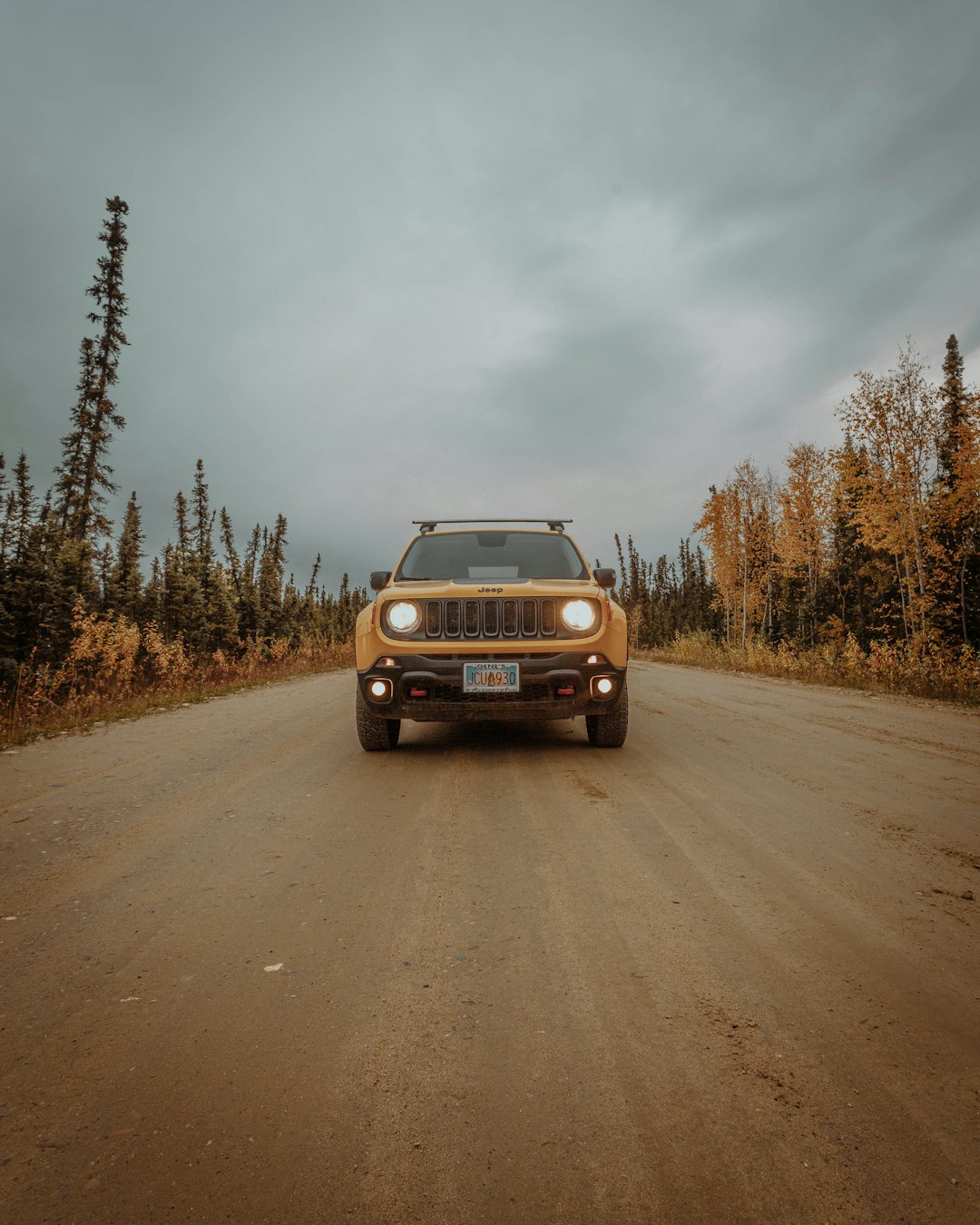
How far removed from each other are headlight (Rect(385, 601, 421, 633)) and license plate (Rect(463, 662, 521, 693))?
1.81 ft

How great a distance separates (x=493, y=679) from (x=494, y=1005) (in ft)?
8.91

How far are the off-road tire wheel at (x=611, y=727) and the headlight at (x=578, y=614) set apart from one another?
647 mm

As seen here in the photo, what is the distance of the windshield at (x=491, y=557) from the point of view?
225 inches

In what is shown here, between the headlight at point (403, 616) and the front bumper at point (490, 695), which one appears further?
the headlight at point (403, 616)

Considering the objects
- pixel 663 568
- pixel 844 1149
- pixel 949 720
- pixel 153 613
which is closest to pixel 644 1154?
pixel 844 1149

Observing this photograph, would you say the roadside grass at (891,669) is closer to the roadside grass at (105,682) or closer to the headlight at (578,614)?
the headlight at (578,614)

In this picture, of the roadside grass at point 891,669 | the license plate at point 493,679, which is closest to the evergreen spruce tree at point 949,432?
the roadside grass at point 891,669

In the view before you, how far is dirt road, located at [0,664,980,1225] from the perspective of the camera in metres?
1.21

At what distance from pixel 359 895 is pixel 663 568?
91.9 metres

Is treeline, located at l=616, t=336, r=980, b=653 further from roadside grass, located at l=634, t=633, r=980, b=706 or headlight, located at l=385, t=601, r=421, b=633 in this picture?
headlight, located at l=385, t=601, r=421, b=633

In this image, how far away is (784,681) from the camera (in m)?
12.5

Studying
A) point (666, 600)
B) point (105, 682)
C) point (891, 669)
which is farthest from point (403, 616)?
point (666, 600)

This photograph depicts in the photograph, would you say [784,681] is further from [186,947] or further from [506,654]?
[186,947]

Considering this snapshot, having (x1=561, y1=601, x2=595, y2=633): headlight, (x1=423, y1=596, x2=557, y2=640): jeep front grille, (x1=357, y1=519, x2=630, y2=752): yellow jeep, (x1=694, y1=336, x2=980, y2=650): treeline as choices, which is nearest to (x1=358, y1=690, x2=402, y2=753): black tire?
(x1=357, y1=519, x2=630, y2=752): yellow jeep
